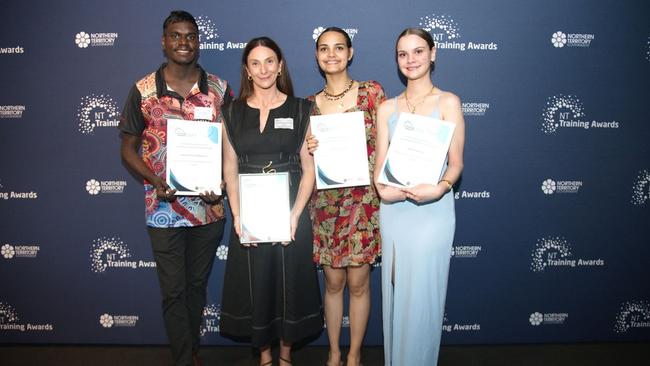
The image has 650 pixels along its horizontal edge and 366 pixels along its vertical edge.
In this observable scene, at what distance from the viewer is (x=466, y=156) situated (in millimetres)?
3045

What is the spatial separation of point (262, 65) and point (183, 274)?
4.31 ft

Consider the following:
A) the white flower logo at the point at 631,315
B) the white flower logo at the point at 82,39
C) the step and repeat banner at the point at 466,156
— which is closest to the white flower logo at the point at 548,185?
the step and repeat banner at the point at 466,156

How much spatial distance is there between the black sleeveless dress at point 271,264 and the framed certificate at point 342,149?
149mm

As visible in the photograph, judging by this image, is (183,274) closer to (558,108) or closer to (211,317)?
(211,317)

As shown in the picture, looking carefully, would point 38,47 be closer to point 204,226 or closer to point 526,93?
point 204,226

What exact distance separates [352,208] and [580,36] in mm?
2097

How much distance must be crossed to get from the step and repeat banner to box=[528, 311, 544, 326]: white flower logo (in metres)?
0.04

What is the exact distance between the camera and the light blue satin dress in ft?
7.05

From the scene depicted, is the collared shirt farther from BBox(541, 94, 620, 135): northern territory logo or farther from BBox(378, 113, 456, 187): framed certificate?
BBox(541, 94, 620, 135): northern territory logo

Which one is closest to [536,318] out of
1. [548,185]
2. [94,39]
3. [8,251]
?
[548,185]

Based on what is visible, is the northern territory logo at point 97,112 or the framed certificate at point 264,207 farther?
the northern territory logo at point 97,112

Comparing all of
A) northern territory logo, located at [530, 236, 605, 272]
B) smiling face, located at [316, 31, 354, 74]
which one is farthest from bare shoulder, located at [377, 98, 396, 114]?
northern territory logo, located at [530, 236, 605, 272]

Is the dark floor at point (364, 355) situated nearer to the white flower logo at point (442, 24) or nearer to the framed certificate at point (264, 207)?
the framed certificate at point (264, 207)

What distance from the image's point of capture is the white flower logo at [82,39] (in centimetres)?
299
